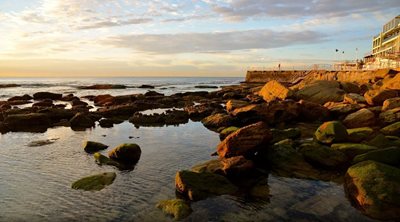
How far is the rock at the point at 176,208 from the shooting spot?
1070 cm

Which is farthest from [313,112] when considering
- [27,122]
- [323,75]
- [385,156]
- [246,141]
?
[323,75]

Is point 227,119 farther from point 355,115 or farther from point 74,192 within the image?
point 74,192

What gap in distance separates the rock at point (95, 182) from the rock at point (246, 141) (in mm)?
5245

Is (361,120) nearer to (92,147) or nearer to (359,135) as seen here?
(359,135)

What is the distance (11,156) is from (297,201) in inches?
579

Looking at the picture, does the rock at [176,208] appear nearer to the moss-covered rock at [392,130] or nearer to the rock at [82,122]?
the moss-covered rock at [392,130]

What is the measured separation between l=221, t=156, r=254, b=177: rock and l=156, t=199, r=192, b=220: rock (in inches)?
117

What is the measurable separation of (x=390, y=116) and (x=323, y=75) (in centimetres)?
4208

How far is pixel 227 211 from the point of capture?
1112 cm

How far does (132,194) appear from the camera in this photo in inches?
497

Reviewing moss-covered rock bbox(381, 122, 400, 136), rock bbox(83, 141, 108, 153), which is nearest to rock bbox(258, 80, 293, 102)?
moss-covered rock bbox(381, 122, 400, 136)

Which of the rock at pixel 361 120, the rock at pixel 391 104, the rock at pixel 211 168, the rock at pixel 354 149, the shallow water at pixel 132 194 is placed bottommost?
the shallow water at pixel 132 194

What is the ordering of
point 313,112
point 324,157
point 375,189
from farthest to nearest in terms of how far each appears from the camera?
1. point 313,112
2. point 324,157
3. point 375,189

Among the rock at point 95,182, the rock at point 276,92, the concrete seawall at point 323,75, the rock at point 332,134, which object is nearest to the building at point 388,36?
the concrete seawall at point 323,75
